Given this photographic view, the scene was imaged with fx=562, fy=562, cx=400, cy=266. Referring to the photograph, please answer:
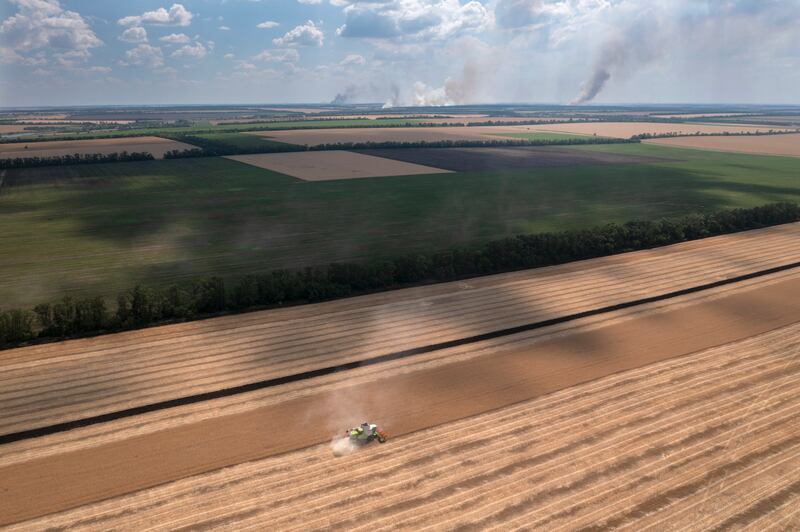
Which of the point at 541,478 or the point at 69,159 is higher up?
the point at 69,159

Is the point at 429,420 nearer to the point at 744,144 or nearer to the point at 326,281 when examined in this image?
the point at 326,281

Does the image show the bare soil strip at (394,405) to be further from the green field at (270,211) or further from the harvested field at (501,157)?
the harvested field at (501,157)

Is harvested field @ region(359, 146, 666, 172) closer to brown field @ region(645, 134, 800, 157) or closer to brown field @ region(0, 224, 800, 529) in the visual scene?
brown field @ region(645, 134, 800, 157)

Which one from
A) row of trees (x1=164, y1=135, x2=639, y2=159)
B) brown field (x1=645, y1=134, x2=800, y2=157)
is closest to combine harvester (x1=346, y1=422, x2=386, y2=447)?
row of trees (x1=164, y1=135, x2=639, y2=159)

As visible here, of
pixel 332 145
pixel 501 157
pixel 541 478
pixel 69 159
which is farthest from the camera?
Result: pixel 332 145

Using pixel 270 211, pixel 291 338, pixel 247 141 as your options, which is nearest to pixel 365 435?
pixel 291 338

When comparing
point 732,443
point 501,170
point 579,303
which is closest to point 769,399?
point 732,443

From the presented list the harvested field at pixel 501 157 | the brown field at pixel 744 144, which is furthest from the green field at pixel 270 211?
the brown field at pixel 744 144
